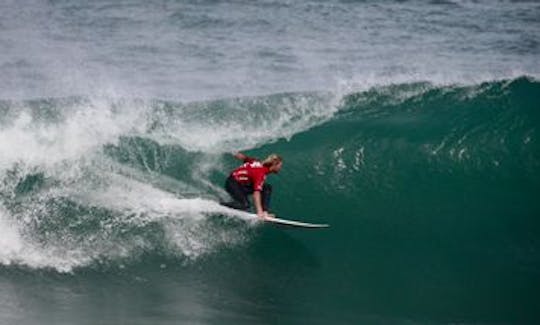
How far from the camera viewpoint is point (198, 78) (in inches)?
784

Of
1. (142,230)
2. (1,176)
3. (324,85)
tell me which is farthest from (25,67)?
(142,230)

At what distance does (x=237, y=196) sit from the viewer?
11664mm

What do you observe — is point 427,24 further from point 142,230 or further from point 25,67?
point 142,230

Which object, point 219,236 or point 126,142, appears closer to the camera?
point 219,236

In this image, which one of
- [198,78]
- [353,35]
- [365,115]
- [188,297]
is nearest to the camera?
[188,297]

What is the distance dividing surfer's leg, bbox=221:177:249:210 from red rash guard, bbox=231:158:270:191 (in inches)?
2.9

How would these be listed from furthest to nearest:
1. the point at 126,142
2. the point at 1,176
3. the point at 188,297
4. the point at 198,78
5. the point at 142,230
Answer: the point at 198,78, the point at 126,142, the point at 1,176, the point at 142,230, the point at 188,297

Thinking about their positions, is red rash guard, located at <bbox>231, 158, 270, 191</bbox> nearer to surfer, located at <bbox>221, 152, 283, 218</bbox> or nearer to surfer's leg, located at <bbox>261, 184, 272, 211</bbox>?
surfer, located at <bbox>221, 152, 283, 218</bbox>

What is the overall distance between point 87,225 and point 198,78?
8.68 m

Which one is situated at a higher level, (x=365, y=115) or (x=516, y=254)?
(x=365, y=115)

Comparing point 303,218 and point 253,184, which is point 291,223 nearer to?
point 253,184

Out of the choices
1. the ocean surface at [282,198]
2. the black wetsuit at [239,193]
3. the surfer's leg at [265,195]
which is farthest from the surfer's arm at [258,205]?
the ocean surface at [282,198]

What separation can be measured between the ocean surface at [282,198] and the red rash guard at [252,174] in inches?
18.9

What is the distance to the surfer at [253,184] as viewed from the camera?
37.1 feet
